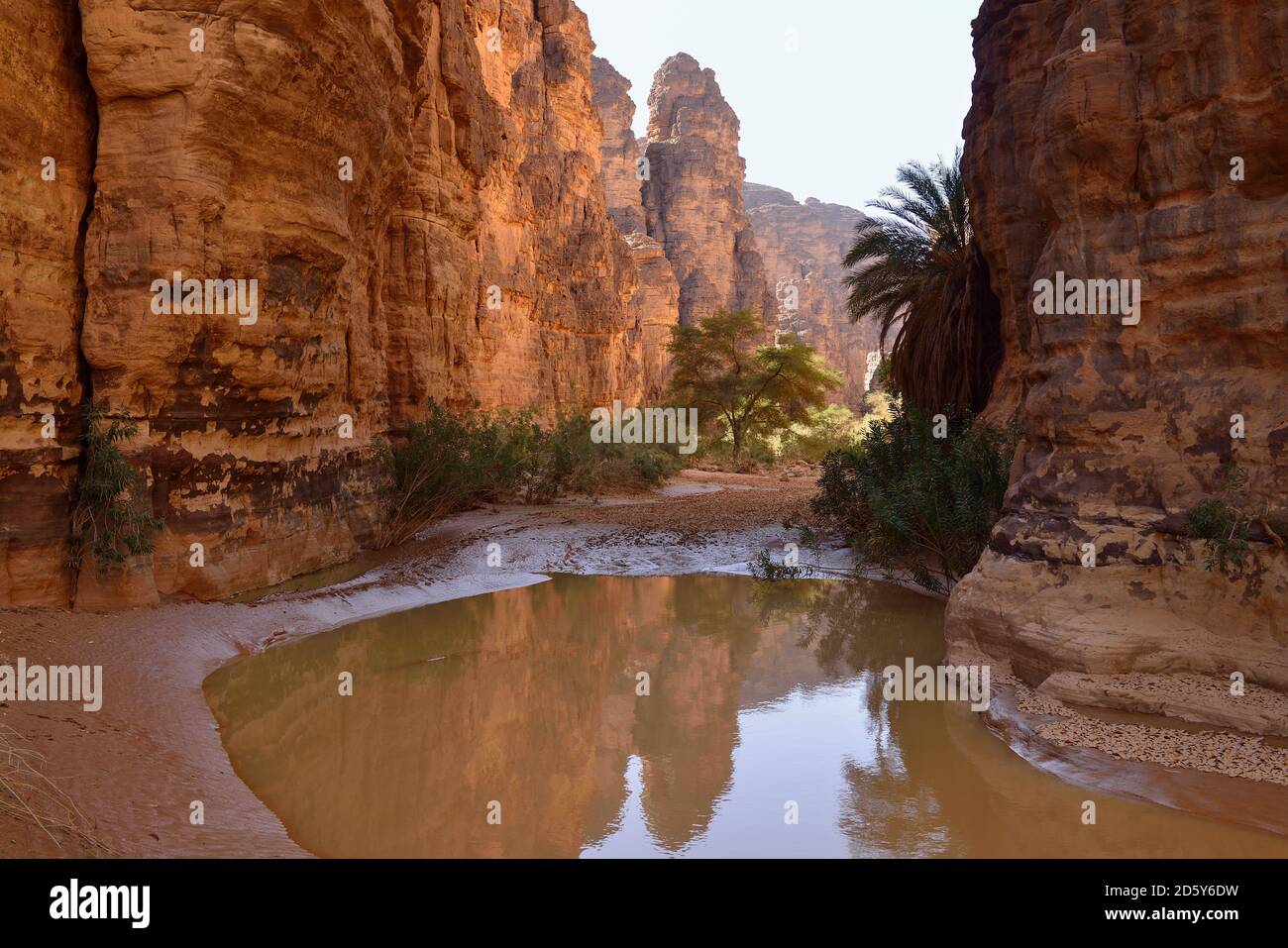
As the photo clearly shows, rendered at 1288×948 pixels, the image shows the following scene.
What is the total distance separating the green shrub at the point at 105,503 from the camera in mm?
7551

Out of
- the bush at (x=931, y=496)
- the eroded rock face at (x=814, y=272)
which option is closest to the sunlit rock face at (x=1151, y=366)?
the bush at (x=931, y=496)

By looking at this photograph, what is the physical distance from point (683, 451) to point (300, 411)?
23.2 m

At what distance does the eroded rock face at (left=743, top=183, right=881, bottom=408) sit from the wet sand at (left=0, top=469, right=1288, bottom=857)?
61.2m

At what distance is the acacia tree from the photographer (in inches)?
1368

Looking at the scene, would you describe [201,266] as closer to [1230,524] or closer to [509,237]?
[1230,524]

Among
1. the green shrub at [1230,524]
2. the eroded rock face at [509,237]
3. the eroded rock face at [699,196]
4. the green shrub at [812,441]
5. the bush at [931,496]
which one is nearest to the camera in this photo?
the green shrub at [1230,524]

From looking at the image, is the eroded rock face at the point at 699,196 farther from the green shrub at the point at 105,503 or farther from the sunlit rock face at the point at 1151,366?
the green shrub at the point at 105,503

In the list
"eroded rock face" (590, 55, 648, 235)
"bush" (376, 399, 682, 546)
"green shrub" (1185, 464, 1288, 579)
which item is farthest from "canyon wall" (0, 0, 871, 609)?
"eroded rock face" (590, 55, 648, 235)

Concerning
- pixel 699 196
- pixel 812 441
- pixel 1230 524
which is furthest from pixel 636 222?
pixel 1230 524

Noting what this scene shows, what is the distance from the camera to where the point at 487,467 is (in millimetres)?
16266

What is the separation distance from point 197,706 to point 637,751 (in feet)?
11.0

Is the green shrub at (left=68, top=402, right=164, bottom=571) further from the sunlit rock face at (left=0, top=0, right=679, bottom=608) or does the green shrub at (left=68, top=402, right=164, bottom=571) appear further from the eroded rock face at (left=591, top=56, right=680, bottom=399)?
the eroded rock face at (left=591, top=56, right=680, bottom=399)

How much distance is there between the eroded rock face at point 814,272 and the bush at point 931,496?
59607mm

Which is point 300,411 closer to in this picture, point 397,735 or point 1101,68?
point 397,735
